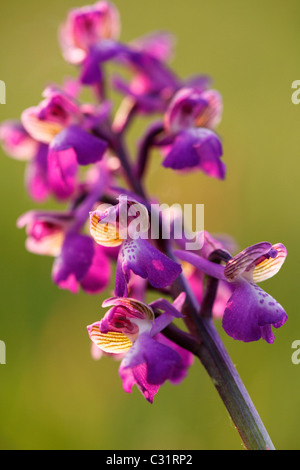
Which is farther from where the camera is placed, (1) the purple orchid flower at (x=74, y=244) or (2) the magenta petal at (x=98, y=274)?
(2) the magenta petal at (x=98, y=274)

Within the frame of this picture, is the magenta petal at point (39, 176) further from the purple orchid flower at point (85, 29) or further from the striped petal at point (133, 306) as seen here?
the striped petal at point (133, 306)

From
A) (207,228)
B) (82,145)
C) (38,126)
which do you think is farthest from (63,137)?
(207,228)

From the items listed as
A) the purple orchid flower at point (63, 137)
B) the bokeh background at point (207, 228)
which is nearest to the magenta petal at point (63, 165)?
the purple orchid flower at point (63, 137)

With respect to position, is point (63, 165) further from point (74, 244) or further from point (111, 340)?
point (111, 340)

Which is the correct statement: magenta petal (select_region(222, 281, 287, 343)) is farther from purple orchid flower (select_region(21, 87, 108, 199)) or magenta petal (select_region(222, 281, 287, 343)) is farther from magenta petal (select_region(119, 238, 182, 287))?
purple orchid flower (select_region(21, 87, 108, 199))

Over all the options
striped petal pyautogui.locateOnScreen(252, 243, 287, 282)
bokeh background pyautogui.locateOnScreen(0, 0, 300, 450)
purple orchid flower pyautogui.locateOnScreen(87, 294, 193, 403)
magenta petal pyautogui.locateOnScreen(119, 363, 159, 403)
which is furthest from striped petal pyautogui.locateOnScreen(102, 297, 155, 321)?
bokeh background pyautogui.locateOnScreen(0, 0, 300, 450)

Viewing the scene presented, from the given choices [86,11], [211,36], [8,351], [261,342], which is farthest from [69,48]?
[211,36]
